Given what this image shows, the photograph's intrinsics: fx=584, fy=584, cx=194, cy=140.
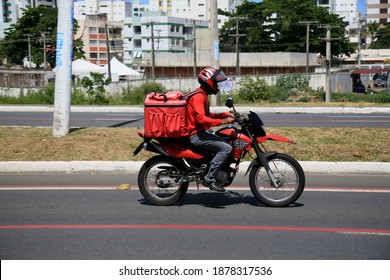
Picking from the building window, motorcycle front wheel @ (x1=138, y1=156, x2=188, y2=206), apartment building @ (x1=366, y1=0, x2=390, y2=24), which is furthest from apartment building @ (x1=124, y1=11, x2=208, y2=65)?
motorcycle front wheel @ (x1=138, y1=156, x2=188, y2=206)

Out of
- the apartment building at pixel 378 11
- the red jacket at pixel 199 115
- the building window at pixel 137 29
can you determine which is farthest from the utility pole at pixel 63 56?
the apartment building at pixel 378 11

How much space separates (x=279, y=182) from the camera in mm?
7707

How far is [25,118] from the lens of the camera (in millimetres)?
21750

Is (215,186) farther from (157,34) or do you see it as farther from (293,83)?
(157,34)

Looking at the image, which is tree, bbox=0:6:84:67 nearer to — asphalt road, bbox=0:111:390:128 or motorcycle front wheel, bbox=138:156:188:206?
asphalt road, bbox=0:111:390:128

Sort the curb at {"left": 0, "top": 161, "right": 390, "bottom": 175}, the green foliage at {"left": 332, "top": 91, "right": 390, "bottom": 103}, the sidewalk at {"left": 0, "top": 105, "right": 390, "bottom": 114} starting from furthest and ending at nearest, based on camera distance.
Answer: the green foliage at {"left": 332, "top": 91, "right": 390, "bottom": 103} < the sidewalk at {"left": 0, "top": 105, "right": 390, "bottom": 114} < the curb at {"left": 0, "top": 161, "right": 390, "bottom": 175}

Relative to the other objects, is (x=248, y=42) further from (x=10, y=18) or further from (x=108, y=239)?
(x=108, y=239)

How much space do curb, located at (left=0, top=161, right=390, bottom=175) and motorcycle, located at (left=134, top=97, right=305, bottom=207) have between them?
285 centimetres

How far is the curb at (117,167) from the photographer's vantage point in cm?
1048

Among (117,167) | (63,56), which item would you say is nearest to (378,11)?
(63,56)

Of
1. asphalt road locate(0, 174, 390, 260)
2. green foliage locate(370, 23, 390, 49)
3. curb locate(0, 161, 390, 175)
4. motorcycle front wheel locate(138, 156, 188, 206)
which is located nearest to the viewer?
asphalt road locate(0, 174, 390, 260)

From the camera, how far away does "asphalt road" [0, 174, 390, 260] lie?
5910 mm

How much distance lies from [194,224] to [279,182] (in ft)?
4.58
